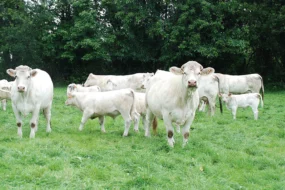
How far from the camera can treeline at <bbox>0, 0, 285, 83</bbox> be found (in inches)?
1011

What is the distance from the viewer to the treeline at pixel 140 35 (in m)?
25.7

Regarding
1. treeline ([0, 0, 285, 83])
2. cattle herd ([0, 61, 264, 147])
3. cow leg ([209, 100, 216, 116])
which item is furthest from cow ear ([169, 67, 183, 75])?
treeline ([0, 0, 285, 83])

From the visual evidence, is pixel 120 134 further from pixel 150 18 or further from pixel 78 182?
pixel 150 18

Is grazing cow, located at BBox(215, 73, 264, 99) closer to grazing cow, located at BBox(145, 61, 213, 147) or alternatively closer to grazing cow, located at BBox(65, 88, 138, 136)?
grazing cow, located at BBox(65, 88, 138, 136)

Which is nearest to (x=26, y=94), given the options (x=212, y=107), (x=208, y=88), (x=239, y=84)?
(x=212, y=107)

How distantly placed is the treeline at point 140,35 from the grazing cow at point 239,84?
707cm

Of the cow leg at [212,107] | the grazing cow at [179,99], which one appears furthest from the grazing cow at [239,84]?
the grazing cow at [179,99]

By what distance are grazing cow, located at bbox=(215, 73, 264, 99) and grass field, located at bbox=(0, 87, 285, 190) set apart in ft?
22.7

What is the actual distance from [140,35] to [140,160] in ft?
75.8

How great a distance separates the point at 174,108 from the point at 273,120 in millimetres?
5884

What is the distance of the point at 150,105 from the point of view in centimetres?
913

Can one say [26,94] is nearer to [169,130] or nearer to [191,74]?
[169,130]

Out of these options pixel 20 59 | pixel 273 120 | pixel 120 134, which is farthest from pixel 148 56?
pixel 120 134

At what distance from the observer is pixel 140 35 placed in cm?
2900
